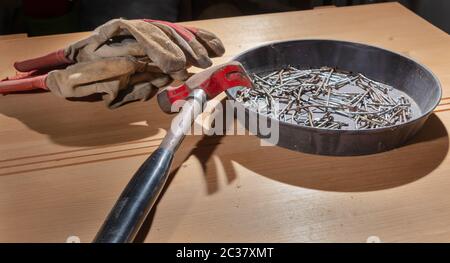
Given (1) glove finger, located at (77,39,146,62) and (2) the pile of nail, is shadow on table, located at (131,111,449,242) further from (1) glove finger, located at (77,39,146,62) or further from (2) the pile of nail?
(1) glove finger, located at (77,39,146,62)

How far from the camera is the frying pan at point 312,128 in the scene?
0.61 m

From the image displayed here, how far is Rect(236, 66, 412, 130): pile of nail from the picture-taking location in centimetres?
83

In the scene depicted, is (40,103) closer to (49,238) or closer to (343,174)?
(49,238)

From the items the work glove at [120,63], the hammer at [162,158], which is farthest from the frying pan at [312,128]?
the work glove at [120,63]

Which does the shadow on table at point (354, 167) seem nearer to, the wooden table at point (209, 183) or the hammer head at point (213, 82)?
the wooden table at point (209, 183)

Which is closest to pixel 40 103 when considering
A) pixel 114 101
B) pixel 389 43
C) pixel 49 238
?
pixel 114 101

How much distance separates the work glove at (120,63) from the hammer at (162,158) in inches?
3.3

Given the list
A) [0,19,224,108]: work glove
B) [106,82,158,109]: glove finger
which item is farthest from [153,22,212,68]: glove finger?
[106,82,158,109]: glove finger

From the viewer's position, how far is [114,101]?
0.93 m

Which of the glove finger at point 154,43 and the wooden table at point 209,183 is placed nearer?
the wooden table at point 209,183

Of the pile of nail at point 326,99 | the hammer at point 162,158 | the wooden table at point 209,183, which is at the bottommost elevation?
the wooden table at point 209,183

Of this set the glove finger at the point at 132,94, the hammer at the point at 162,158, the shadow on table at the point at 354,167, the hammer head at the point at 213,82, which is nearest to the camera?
the hammer at the point at 162,158

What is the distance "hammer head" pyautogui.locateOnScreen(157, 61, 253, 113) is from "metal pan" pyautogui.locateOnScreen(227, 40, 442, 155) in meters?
0.02
